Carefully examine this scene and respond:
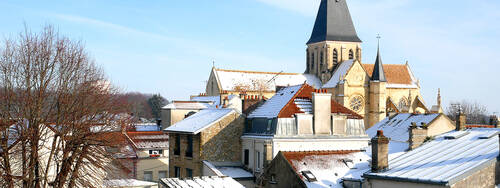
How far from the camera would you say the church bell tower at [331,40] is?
245ft

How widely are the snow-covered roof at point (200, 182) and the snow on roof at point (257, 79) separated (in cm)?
4666

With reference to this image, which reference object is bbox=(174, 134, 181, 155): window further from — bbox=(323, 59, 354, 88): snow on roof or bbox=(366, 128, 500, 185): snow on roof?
bbox=(323, 59, 354, 88): snow on roof

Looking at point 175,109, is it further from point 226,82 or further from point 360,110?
point 360,110

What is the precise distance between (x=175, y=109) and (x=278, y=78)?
2067 centimetres

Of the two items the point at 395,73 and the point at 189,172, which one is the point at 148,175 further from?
the point at 395,73

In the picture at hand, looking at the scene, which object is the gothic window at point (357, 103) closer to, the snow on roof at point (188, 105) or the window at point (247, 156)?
the snow on roof at point (188, 105)

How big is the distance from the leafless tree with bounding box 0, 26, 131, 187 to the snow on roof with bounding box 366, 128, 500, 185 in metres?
11.1

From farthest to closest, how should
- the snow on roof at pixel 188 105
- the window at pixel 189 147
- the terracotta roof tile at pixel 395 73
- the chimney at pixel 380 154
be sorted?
the terracotta roof tile at pixel 395 73 → the snow on roof at pixel 188 105 → the window at pixel 189 147 → the chimney at pixel 380 154

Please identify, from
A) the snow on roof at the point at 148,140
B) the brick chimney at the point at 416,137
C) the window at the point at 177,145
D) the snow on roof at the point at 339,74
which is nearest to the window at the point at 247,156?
the window at the point at 177,145

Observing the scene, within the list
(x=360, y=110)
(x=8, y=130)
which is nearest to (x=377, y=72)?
(x=360, y=110)

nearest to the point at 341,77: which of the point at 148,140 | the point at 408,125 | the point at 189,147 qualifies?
the point at 408,125

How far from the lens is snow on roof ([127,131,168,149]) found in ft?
134

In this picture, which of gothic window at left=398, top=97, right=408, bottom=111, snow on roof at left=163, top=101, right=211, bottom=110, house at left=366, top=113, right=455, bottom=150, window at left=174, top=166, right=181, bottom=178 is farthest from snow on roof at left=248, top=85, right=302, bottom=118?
gothic window at left=398, top=97, right=408, bottom=111

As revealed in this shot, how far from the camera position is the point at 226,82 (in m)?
70.1
